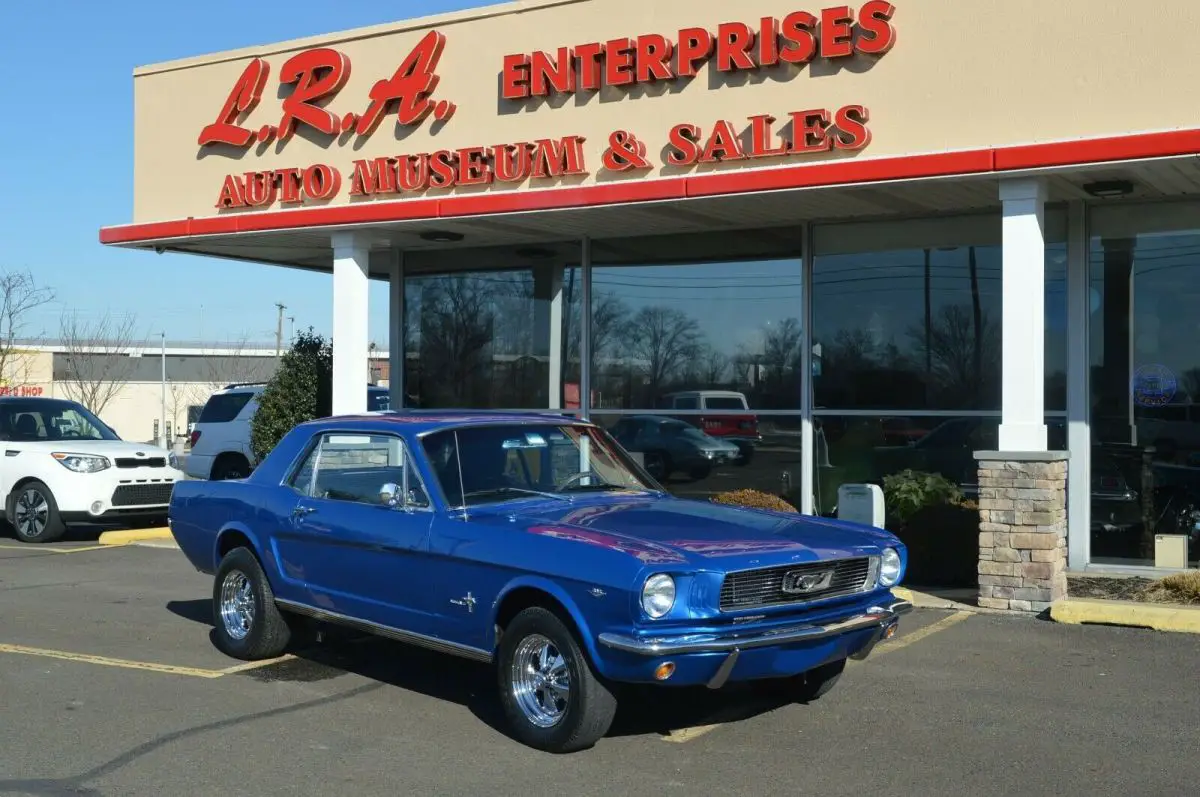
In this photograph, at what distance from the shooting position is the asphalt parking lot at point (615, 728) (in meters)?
5.94

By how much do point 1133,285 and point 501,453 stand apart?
24.2 feet

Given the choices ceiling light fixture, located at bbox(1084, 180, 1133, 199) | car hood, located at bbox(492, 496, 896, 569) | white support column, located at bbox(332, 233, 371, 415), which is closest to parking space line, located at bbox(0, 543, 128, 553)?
white support column, located at bbox(332, 233, 371, 415)

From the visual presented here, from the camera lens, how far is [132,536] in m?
15.7

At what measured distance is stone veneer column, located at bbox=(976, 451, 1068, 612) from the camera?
10.3m

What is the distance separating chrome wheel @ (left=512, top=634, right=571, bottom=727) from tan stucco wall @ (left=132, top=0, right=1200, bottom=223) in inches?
259

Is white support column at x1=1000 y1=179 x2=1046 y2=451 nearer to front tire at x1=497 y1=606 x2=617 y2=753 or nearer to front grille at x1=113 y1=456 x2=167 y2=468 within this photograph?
front tire at x1=497 y1=606 x2=617 y2=753

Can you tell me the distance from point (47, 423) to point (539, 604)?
12072mm

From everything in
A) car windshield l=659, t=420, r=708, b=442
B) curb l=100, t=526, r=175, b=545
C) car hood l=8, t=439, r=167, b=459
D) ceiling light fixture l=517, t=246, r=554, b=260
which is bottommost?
curb l=100, t=526, r=175, b=545

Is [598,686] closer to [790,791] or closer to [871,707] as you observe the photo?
[790,791]

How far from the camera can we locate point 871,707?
7320 millimetres

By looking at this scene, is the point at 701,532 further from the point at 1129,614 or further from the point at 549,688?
the point at 1129,614

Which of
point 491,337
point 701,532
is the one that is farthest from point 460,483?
point 491,337

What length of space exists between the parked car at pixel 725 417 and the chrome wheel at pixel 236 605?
6.96 meters

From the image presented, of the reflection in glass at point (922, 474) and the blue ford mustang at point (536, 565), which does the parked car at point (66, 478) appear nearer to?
the blue ford mustang at point (536, 565)
